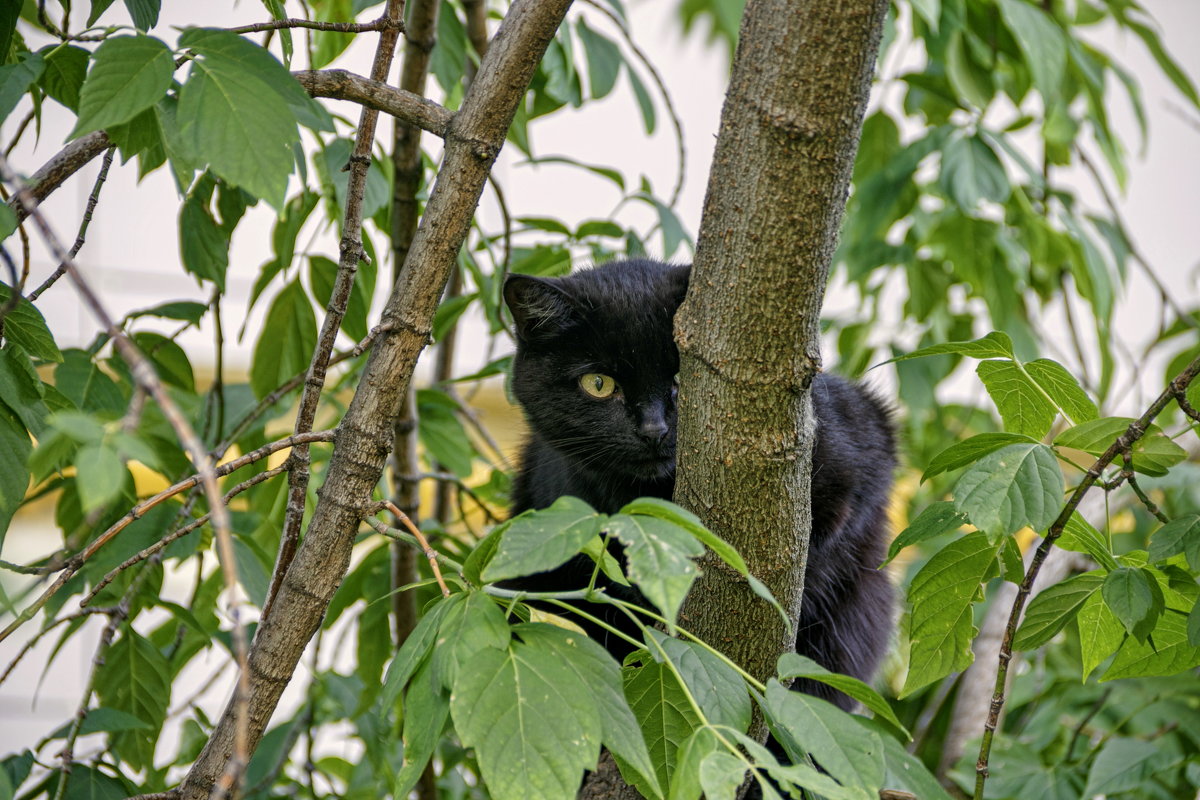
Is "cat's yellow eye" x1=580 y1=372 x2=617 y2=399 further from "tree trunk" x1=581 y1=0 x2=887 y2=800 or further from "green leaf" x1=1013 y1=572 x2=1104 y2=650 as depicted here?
"green leaf" x1=1013 y1=572 x2=1104 y2=650

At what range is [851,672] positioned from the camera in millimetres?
1296

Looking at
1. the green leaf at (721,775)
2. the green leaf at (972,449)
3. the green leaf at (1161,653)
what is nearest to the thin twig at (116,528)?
the green leaf at (721,775)

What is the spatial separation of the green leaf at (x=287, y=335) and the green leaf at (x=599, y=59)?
0.48 meters

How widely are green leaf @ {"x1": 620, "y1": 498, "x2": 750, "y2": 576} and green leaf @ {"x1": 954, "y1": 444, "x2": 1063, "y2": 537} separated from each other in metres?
0.19

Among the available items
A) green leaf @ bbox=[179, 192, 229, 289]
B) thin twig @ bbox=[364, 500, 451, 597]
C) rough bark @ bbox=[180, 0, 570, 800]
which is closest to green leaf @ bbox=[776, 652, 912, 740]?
thin twig @ bbox=[364, 500, 451, 597]

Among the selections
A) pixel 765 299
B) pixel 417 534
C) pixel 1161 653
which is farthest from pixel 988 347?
pixel 417 534

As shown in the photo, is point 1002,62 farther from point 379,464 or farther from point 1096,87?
point 379,464

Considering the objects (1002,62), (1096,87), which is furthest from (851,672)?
(1002,62)

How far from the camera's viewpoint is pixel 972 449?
2.24 feet

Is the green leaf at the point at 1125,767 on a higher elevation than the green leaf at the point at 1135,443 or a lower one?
lower

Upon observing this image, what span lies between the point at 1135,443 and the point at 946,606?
0.18 metres

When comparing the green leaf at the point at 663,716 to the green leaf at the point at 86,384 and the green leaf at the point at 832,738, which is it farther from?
the green leaf at the point at 86,384

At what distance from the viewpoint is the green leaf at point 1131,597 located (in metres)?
0.66

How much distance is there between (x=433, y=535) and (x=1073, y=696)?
98 centimetres
